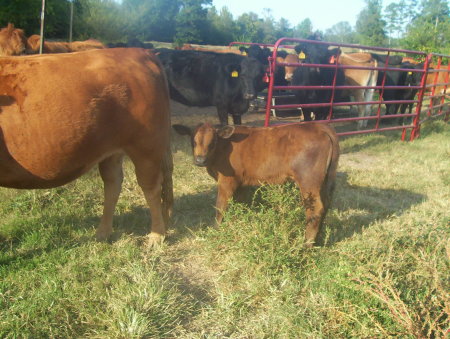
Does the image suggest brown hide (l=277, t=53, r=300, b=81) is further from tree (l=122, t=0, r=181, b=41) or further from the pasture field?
tree (l=122, t=0, r=181, b=41)

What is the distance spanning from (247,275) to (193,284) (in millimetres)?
402

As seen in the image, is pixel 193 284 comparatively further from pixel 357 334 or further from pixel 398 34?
pixel 398 34

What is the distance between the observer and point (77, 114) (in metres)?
2.70

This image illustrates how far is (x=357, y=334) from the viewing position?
2273 millimetres

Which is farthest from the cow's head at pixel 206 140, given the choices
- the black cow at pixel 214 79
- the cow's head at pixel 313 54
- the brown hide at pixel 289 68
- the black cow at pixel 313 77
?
the brown hide at pixel 289 68

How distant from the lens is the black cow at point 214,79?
7801 millimetres

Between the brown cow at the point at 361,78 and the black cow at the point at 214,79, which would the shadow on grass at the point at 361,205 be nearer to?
the black cow at the point at 214,79

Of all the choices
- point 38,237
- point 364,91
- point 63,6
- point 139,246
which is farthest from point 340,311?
point 63,6

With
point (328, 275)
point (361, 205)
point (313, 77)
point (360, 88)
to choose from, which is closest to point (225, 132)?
point (328, 275)

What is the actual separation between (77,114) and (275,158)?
167 centimetres

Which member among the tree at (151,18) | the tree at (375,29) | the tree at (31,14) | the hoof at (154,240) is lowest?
the hoof at (154,240)

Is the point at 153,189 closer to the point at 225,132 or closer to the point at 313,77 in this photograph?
the point at 225,132

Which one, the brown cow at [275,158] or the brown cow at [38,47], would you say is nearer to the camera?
the brown cow at [275,158]

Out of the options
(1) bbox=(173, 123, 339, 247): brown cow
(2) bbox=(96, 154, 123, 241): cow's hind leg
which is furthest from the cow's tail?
(2) bbox=(96, 154, 123, 241): cow's hind leg
